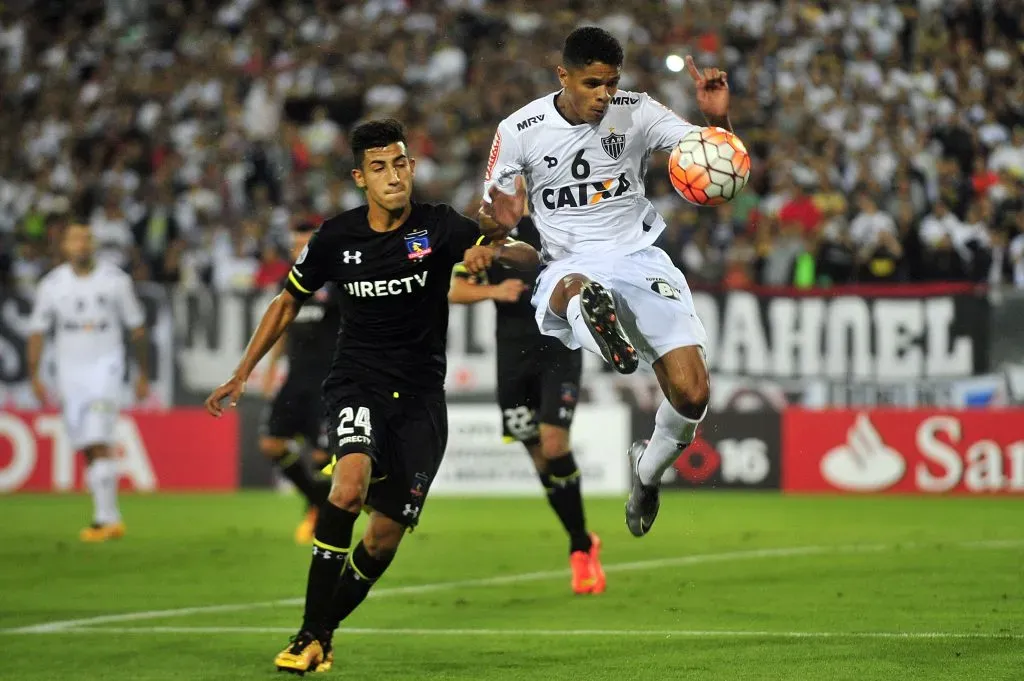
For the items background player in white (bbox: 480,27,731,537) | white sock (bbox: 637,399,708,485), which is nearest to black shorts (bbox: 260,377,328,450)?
background player in white (bbox: 480,27,731,537)

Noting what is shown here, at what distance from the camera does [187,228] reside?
2109 centimetres

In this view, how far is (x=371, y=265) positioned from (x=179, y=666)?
81.5 inches

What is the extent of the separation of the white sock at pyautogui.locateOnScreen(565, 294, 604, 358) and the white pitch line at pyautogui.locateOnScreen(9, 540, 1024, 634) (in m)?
2.79

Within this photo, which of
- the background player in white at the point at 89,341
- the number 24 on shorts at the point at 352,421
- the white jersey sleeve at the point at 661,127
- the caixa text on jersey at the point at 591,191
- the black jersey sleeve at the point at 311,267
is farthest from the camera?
the background player in white at the point at 89,341

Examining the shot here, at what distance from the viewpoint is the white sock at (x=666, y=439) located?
318 inches

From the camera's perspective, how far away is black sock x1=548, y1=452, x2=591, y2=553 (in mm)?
9938

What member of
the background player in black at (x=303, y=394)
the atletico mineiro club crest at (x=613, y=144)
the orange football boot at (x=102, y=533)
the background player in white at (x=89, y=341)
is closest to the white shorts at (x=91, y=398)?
the background player in white at (x=89, y=341)

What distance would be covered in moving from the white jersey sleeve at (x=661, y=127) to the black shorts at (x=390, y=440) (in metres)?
1.97

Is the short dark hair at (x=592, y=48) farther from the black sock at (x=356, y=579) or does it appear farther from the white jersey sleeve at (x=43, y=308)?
the white jersey sleeve at (x=43, y=308)

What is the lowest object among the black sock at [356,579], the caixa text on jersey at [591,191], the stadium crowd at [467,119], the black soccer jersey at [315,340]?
the black sock at [356,579]

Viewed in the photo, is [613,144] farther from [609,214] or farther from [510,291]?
[510,291]

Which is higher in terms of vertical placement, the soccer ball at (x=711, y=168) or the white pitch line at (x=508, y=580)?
the soccer ball at (x=711, y=168)

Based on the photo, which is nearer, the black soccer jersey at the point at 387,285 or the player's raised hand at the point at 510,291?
the black soccer jersey at the point at 387,285

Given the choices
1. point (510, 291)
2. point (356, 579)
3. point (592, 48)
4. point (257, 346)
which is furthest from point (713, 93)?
point (356, 579)
